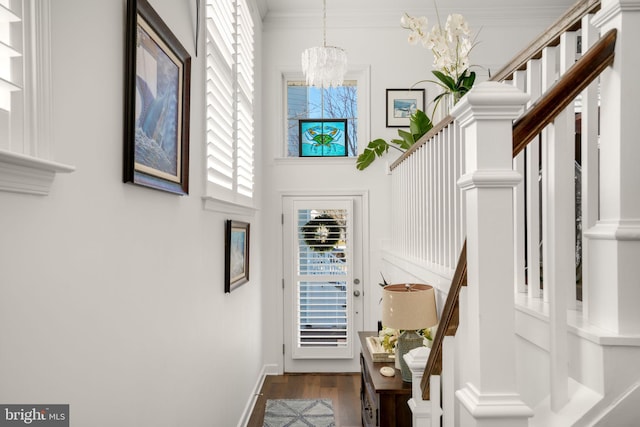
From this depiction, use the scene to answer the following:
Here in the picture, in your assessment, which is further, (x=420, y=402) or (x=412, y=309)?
(x=412, y=309)

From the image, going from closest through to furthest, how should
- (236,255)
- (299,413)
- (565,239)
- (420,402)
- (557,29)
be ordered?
(565,239) → (557,29) → (420,402) → (236,255) → (299,413)

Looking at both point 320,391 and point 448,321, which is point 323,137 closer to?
point 320,391

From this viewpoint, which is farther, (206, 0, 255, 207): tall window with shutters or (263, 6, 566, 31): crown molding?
(263, 6, 566, 31): crown molding

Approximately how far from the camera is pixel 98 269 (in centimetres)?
138

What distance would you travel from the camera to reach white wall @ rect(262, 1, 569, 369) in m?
4.93

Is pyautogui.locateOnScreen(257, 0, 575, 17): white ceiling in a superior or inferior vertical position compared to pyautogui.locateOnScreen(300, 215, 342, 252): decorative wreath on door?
superior

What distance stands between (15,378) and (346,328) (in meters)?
4.13

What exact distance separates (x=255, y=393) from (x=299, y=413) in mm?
475

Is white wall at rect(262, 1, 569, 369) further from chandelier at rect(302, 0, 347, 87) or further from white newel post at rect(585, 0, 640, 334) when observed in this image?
white newel post at rect(585, 0, 640, 334)

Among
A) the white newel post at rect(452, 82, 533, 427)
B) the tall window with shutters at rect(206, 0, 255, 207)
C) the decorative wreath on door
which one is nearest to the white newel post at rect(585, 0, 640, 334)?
the white newel post at rect(452, 82, 533, 427)

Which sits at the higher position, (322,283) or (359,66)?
(359,66)

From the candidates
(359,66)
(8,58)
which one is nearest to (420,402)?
(8,58)

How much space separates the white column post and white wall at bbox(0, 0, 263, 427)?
98 centimetres

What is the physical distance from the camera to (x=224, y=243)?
3072 millimetres
